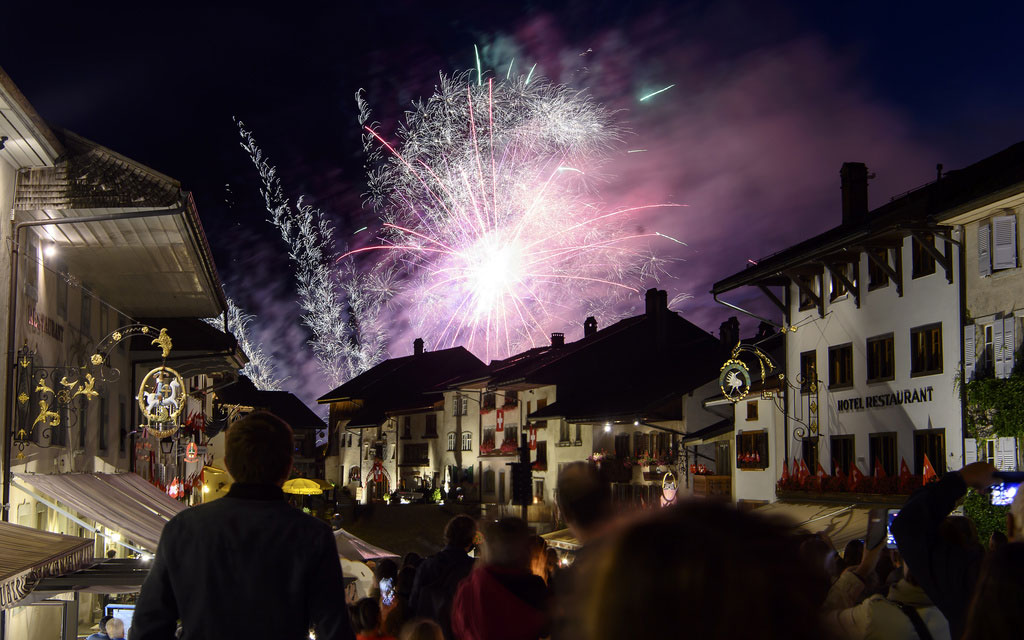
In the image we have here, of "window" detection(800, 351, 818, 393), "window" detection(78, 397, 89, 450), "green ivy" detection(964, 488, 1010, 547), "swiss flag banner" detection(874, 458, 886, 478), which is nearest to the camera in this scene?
"window" detection(78, 397, 89, 450)

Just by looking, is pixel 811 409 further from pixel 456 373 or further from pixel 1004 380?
pixel 456 373

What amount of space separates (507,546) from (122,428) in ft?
69.5

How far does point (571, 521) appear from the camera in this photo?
15.0 feet

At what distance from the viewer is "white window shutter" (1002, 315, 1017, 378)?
23.5 metres

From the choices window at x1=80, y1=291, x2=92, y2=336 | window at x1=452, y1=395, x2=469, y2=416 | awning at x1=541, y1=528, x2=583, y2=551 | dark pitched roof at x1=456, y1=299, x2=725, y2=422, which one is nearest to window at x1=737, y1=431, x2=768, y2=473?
awning at x1=541, y1=528, x2=583, y2=551

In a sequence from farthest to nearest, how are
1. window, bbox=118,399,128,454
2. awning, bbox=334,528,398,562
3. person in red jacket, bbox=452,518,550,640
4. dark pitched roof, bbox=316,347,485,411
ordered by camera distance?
1. dark pitched roof, bbox=316,347,485,411
2. window, bbox=118,399,128,454
3. awning, bbox=334,528,398,562
4. person in red jacket, bbox=452,518,550,640

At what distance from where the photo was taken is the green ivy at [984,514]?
73.3 ft

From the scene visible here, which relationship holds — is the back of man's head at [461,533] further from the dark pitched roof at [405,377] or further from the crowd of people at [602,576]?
the dark pitched roof at [405,377]

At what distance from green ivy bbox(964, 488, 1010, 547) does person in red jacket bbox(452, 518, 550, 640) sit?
64.7 feet

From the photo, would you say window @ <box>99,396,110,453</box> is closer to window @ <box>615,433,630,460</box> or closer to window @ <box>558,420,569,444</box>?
window @ <box>615,433,630,460</box>

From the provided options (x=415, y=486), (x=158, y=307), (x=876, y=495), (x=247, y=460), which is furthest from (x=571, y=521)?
(x=415, y=486)

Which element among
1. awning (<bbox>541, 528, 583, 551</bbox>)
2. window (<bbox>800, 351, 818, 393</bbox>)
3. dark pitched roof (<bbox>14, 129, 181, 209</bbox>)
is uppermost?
dark pitched roof (<bbox>14, 129, 181, 209</bbox>)

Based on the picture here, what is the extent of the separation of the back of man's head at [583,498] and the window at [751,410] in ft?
110

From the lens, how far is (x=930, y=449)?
1061 inches
